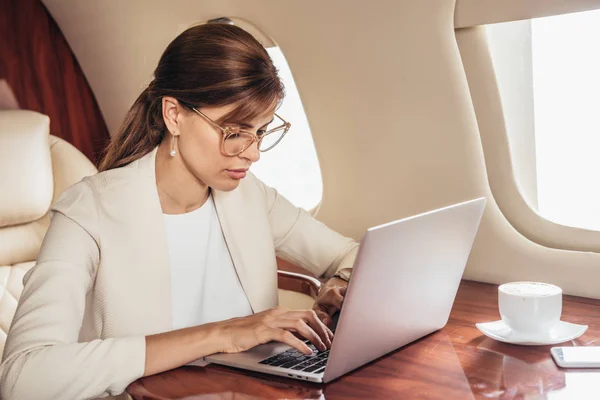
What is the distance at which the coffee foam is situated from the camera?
59.0 inches

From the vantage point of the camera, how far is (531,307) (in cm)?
150

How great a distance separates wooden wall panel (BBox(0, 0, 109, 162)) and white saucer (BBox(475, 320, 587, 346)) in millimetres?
1927

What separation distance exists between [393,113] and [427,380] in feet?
3.34

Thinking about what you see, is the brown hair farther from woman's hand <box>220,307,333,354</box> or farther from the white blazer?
woman's hand <box>220,307,333,354</box>

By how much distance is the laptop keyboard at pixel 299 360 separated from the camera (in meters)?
1.38

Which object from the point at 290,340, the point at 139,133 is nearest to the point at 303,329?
the point at 290,340

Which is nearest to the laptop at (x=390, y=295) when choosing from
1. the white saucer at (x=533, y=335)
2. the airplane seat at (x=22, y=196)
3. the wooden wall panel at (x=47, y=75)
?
the white saucer at (x=533, y=335)

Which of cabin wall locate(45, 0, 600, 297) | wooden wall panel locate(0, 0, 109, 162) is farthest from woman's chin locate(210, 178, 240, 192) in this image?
wooden wall panel locate(0, 0, 109, 162)

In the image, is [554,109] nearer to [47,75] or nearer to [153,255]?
[153,255]

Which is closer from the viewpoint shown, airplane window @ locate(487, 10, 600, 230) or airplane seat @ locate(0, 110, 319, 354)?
airplane window @ locate(487, 10, 600, 230)

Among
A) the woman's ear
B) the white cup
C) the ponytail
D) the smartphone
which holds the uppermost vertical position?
the woman's ear

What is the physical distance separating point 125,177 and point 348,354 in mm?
623

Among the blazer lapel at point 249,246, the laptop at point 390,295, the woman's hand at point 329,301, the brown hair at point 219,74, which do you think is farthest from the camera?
the blazer lapel at point 249,246

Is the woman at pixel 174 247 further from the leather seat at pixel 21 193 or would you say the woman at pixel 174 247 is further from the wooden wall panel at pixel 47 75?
the wooden wall panel at pixel 47 75
